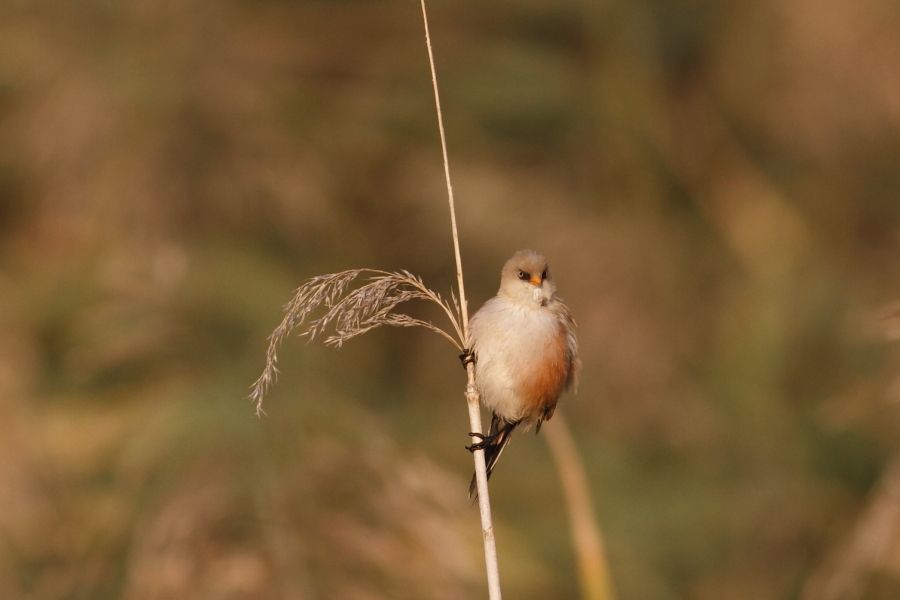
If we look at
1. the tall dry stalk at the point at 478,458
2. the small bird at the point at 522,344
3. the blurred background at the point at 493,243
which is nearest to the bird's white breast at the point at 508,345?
the small bird at the point at 522,344

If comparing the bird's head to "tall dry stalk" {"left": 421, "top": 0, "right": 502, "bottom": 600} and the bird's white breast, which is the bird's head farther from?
"tall dry stalk" {"left": 421, "top": 0, "right": 502, "bottom": 600}

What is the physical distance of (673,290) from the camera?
7219mm

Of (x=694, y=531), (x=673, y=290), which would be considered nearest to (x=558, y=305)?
(x=694, y=531)

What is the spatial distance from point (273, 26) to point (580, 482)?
16.6ft

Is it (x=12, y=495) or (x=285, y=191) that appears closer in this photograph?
(x=12, y=495)

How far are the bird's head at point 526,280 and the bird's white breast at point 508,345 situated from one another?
21 mm

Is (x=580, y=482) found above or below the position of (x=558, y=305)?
below

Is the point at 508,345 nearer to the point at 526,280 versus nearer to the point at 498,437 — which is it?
the point at 526,280

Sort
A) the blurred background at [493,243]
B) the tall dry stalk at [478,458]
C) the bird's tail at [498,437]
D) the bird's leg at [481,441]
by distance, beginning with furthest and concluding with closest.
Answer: the blurred background at [493,243]
the bird's tail at [498,437]
the bird's leg at [481,441]
the tall dry stalk at [478,458]

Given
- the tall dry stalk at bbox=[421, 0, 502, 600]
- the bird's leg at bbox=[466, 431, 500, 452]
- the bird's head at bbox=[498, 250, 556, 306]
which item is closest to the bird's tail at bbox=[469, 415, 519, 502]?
the bird's leg at bbox=[466, 431, 500, 452]

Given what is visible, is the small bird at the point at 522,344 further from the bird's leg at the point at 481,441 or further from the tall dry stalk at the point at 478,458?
the tall dry stalk at the point at 478,458

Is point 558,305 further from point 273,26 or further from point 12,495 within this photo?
point 273,26

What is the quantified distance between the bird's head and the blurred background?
0.65 metres

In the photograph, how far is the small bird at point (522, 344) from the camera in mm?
3189
